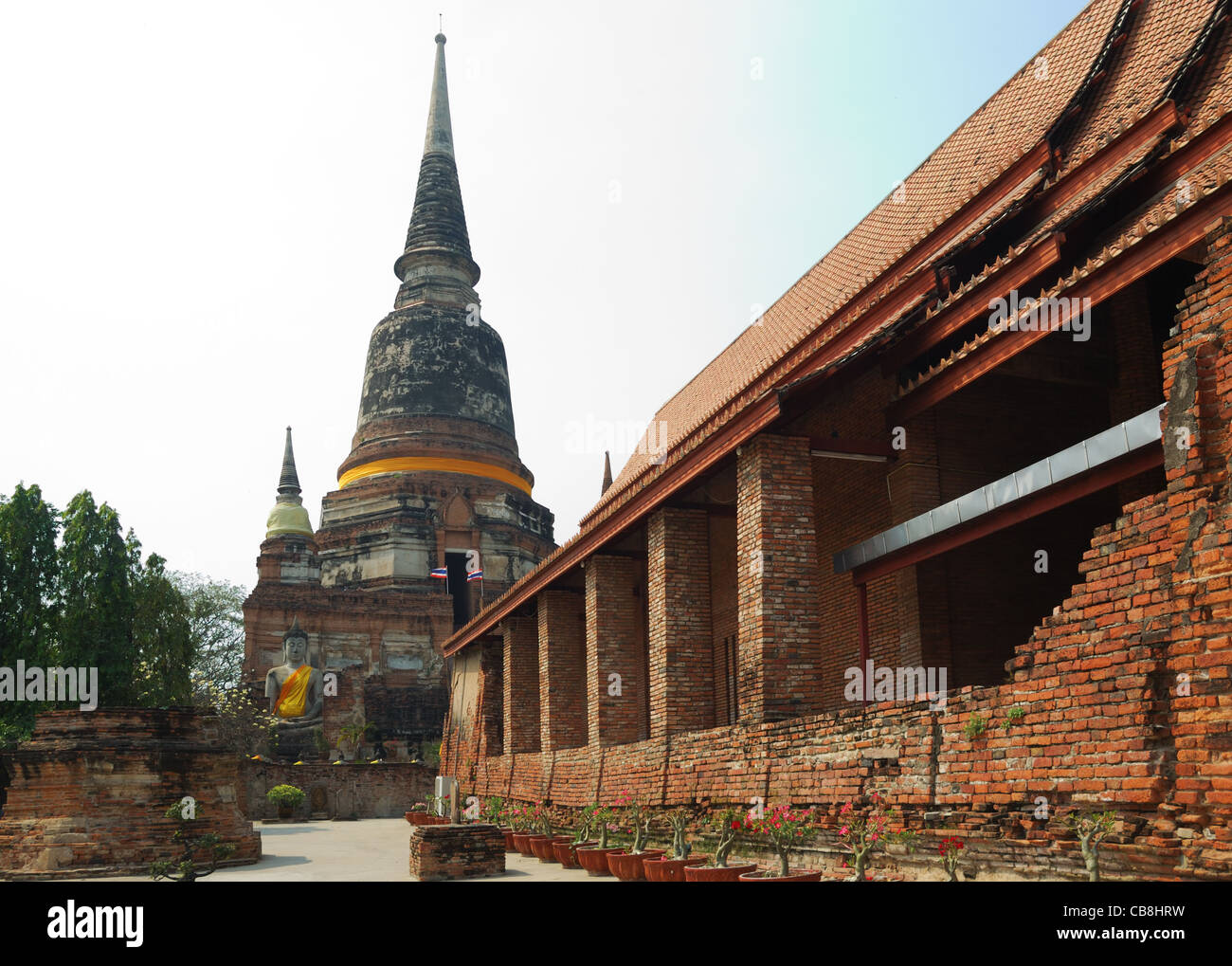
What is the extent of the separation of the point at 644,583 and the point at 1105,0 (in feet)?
31.4

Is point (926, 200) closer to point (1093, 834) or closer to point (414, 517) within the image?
Answer: point (1093, 834)

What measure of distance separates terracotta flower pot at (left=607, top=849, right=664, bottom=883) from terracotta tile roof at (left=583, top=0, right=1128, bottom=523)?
679 cm

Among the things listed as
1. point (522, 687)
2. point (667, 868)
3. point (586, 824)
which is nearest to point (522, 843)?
point (586, 824)

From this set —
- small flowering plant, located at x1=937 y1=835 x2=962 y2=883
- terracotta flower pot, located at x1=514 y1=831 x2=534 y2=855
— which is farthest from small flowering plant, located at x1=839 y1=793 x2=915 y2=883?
terracotta flower pot, located at x1=514 y1=831 x2=534 y2=855

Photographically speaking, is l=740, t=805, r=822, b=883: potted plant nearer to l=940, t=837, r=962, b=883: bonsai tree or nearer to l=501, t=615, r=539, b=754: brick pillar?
l=940, t=837, r=962, b=883: bonsai tree

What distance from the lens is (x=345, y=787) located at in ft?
89.2

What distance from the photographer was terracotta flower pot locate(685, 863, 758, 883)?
8.89 metres

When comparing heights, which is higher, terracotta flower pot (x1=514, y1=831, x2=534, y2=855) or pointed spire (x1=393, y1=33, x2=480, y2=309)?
pointed spire (x1=393, y1=33, x2=480, y2=309)

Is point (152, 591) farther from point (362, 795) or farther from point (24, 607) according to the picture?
point (362, 795)

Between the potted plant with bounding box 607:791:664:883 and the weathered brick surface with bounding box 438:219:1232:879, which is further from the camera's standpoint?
the potted plant with bounding box 607:791:664:883

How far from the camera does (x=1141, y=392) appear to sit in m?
11.3

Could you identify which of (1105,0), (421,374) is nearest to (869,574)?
(1105,0)

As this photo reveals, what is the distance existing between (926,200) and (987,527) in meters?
6.69

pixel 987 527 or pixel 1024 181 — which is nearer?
pixel 987 527
